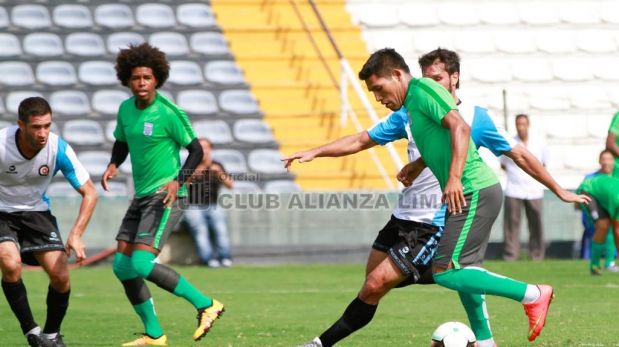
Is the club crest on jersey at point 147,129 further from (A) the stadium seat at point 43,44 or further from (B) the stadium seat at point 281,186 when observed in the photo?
Answer: (A) the stadium seat at point 43,44

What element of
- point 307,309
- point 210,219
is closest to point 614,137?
point 307,309

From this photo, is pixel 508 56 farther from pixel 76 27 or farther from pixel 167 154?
pixel 167 154

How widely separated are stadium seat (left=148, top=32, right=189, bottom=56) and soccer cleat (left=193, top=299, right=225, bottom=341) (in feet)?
42.5

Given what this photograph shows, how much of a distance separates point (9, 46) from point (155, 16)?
279 centimetres

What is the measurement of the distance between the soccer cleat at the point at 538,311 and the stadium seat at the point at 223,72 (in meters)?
14.6

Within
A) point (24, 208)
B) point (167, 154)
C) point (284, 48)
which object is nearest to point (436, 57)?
point (167, 154)

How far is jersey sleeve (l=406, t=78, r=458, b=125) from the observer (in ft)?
23.2

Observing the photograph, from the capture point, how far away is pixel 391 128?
8133mm

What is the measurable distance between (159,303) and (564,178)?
9262mm

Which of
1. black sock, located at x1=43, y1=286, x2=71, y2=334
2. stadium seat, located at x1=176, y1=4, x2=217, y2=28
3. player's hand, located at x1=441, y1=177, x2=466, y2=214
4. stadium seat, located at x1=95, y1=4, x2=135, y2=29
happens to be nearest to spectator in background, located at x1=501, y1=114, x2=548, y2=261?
stadium seat, located at x1=176, y1=4, x2=217, y2=28

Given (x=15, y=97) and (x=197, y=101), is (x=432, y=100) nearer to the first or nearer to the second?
(x=197, y=101)

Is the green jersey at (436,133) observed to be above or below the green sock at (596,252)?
above

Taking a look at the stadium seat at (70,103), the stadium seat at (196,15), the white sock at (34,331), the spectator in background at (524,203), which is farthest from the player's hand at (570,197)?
the stadium seat at (196,15)

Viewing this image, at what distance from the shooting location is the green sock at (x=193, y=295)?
922cm
